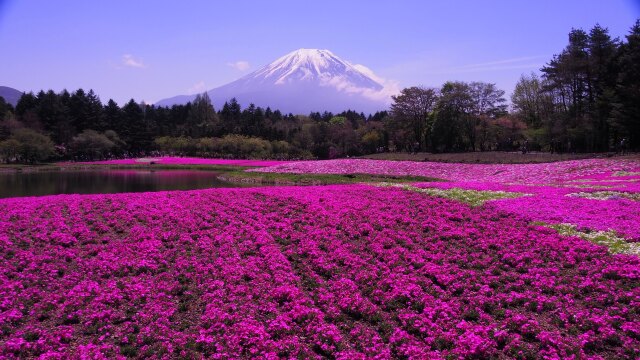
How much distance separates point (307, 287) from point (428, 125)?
79686 mm

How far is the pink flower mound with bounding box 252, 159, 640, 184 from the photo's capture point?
3406cm

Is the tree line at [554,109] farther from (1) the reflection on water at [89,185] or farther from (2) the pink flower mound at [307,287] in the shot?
(1) the reflection on water at [89,185]

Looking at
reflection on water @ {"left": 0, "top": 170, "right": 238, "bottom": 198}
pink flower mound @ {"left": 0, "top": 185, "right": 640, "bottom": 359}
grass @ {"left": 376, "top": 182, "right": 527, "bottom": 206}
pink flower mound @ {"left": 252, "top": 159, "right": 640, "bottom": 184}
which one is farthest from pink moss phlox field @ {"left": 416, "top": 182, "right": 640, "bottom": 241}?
reflection on water @ {"left": 0, "top": 170, "right": 238, "bottom": 198}

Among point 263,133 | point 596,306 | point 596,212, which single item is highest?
point 263,133

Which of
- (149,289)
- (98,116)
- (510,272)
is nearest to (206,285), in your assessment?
(149,289)

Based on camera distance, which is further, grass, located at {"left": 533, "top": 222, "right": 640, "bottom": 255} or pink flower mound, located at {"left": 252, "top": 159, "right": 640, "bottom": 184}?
pink flower mound, located at {"left": 252, "top": 159, "right": 640, "bottom": 184}

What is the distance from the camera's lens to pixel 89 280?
37.9 feet

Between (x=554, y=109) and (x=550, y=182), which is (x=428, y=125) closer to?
(x=554, y=109)

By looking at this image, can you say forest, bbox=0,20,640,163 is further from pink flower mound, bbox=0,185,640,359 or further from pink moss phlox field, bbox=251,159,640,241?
pink flower mound, bbox=0,185,640,359

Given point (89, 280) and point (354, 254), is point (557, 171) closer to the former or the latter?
point (354, 254)

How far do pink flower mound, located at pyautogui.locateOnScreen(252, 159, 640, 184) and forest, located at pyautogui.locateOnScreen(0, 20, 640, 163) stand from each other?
38.2ft

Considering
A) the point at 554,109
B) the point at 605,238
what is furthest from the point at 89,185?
the point at 554,109

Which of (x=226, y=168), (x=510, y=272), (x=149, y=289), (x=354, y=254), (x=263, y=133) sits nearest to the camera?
(x=149, y=289)

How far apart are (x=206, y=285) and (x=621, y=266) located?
11.5 metres
